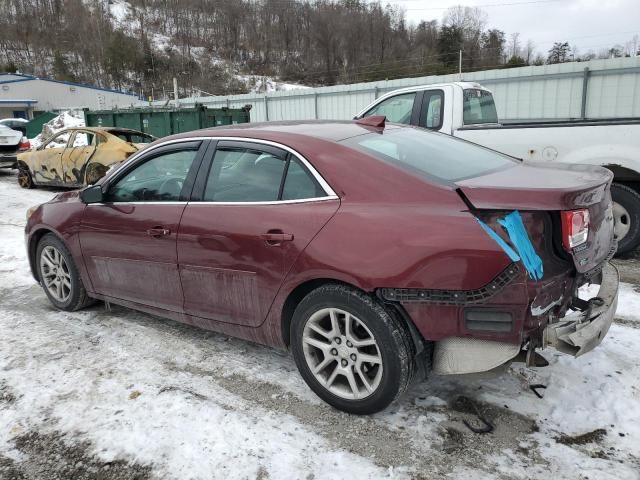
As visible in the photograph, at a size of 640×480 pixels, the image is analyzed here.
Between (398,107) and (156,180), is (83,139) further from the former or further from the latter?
(156,180)

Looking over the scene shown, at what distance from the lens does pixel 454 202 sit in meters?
2.46

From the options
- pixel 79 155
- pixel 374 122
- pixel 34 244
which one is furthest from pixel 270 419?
pixel 79 155

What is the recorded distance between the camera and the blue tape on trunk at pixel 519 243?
2.32 m

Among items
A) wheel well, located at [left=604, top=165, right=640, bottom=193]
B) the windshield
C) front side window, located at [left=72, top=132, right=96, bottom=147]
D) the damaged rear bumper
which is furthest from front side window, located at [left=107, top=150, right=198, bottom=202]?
front side window, located at [left=72, top=132, right=96, bottom=147]

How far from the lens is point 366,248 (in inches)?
101

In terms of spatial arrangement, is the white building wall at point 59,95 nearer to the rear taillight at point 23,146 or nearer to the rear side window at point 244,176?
the rear taillight at point 23,146

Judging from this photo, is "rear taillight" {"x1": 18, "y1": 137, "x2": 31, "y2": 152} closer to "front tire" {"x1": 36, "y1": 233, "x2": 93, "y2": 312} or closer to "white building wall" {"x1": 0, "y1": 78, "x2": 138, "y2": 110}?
"front tire" {"x1": 36, "y1": 233, "x2": 93, "y2": 312}

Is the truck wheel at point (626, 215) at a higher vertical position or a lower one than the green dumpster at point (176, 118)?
lower

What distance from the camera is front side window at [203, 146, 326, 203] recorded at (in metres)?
2.94

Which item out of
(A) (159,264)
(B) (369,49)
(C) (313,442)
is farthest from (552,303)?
(B) (369,49)

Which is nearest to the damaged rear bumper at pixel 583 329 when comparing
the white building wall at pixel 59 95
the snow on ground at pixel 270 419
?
the snow on ground at pixel 270 419

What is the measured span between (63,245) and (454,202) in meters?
3.45

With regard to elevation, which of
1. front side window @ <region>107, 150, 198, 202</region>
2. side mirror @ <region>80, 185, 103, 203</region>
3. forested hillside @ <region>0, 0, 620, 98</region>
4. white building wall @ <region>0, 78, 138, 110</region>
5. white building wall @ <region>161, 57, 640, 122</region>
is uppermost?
forested hillside @ <region>0, 0, 620, 98</region>

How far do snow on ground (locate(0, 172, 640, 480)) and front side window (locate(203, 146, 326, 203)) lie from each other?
1.20 metres
